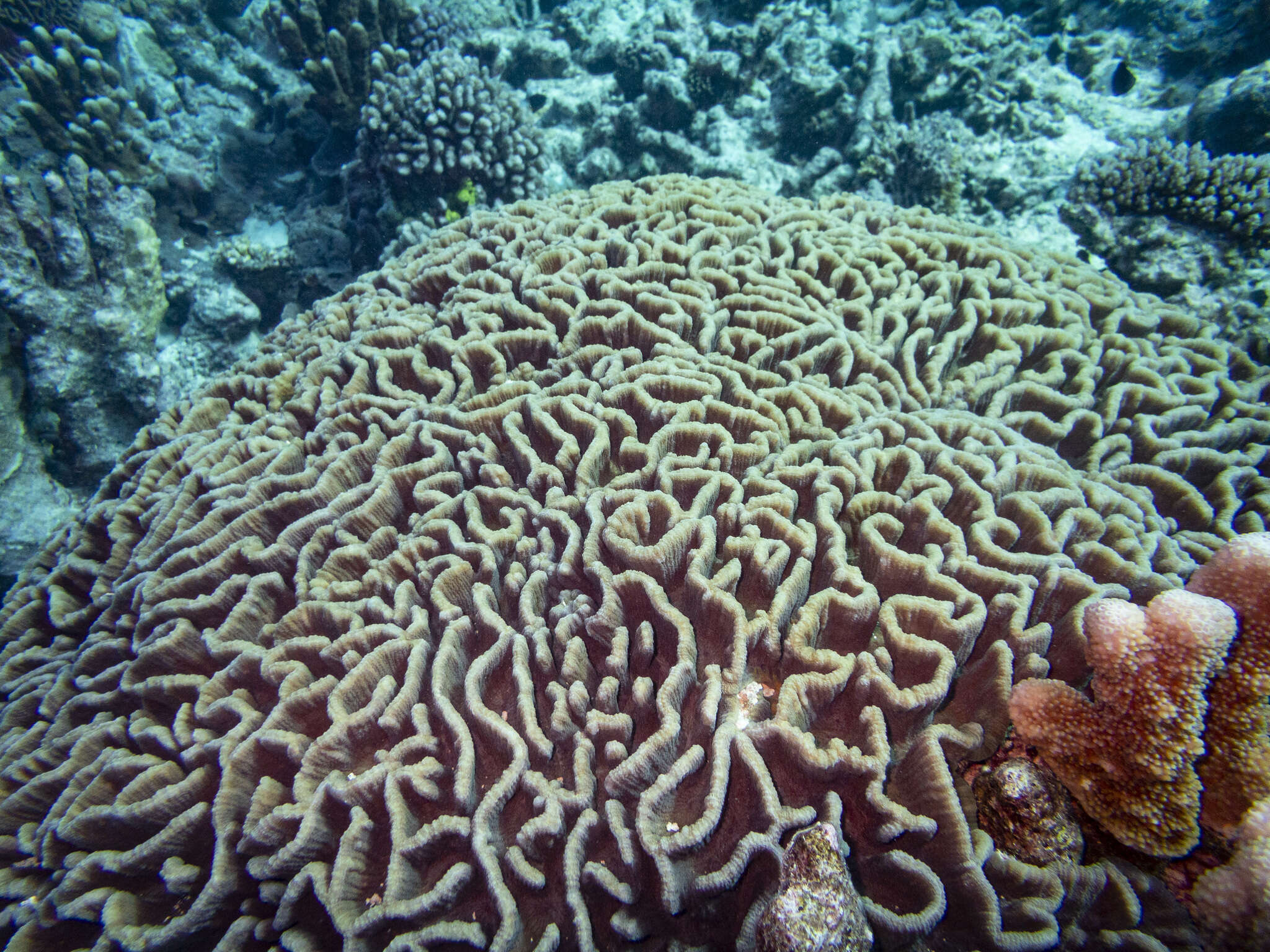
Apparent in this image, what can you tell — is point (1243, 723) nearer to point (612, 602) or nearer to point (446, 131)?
point (612, 602)

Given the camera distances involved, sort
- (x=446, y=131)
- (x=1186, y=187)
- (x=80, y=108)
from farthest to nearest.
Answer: (x=80, y=108) < (x=446, y=131) < (x=1186, y=187)

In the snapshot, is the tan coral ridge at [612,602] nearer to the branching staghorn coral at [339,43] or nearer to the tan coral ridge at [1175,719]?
the tan coral ridge at [1175,719]

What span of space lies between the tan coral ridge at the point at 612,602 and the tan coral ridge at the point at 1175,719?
0.85 feet

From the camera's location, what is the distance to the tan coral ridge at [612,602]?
204 cm

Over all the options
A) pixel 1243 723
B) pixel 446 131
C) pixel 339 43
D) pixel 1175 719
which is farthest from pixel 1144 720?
pixel 339 43

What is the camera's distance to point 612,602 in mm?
2461

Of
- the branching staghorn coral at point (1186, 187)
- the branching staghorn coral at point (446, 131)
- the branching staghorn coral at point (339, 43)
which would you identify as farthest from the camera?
the branching staghorn coral at point (339, 43)

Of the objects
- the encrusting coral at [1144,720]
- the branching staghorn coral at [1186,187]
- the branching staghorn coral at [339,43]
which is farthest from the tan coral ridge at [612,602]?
the branching staghorn coral at [339,43]

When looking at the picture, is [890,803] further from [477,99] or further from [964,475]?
[477,99]

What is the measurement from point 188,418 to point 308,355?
965mm

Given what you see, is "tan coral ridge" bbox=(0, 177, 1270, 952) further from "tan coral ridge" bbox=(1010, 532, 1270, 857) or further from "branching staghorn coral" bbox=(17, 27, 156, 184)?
"branching staghorn coral" bbox=(17, 27, 156, 184)

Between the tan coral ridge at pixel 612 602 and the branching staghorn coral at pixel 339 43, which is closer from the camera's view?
the tan coral ridge at pixel 612 602

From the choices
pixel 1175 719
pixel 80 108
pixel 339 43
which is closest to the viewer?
pixel 1175 719

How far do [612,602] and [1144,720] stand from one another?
1843 mm
